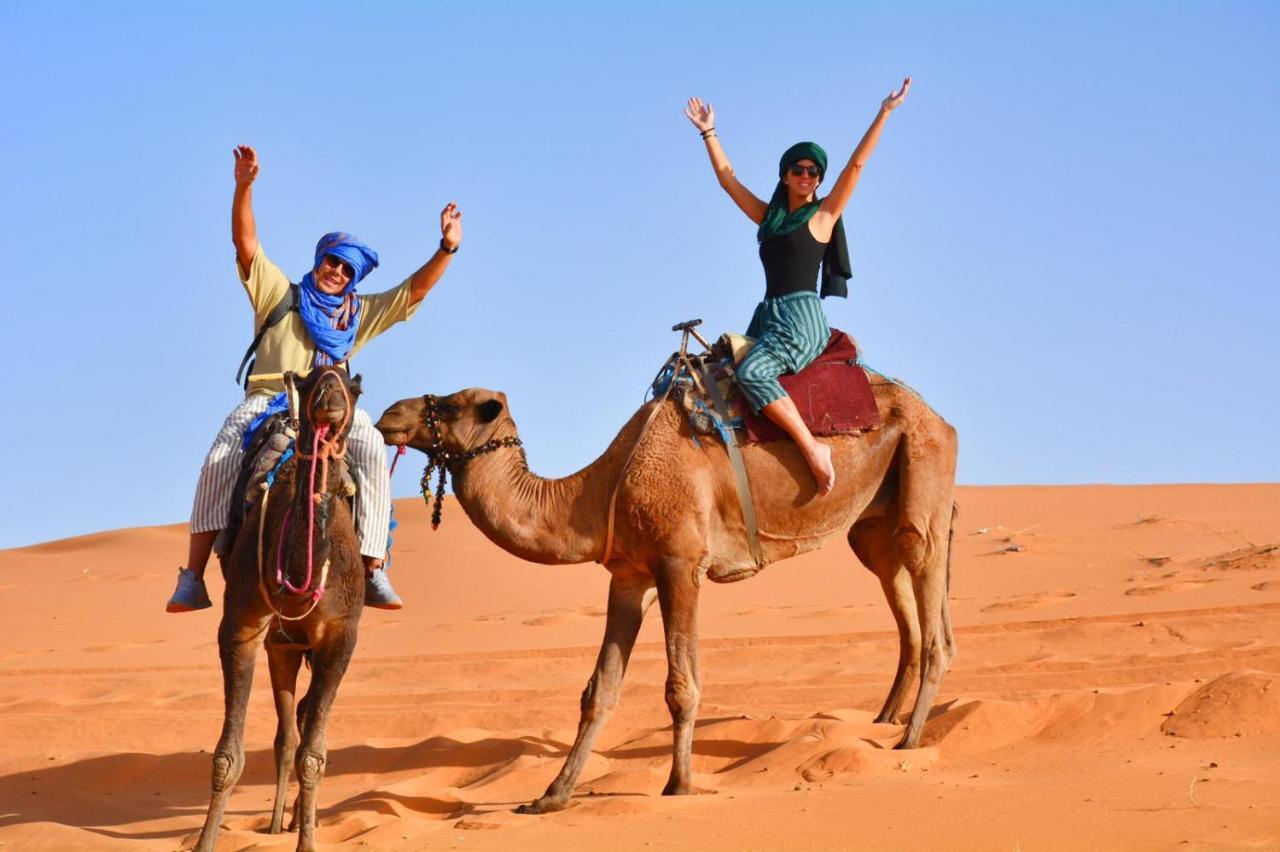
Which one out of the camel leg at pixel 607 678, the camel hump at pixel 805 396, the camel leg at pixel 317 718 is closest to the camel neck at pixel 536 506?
the camel leg at pixel 607 678

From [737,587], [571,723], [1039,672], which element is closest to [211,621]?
[737,587]

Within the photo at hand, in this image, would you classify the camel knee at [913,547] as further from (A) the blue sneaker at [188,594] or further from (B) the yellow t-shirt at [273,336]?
(A) the blue sneaker at [188,594]

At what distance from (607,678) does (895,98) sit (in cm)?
397

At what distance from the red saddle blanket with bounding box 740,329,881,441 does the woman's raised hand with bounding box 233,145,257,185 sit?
3.16m

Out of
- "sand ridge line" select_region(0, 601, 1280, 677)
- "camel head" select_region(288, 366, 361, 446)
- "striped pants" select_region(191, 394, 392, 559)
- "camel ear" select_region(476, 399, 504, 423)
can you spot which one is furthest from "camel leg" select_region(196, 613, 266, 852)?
"sand ridge line" select_region(0, 601, 1280, 677)

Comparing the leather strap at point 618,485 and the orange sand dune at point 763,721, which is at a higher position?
the leather strap at point 618,485

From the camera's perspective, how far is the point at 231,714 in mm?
7254

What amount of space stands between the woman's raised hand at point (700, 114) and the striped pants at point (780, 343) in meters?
1.39

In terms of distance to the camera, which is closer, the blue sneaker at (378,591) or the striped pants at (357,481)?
the striped pants at (357,481)

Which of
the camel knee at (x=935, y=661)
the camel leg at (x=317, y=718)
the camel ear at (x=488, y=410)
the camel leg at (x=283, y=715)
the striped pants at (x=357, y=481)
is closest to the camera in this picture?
the camel leg at (x=317, y=718)

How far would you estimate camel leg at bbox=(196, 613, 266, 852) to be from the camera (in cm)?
712

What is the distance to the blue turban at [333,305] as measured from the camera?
838cm

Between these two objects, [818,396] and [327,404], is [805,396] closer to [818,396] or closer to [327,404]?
[818,396]

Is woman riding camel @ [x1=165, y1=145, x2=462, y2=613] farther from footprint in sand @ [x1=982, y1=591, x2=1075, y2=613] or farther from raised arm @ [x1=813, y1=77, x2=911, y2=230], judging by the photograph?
footprint in sand @ [x1=982, y1=591, x2=1075, y2=613]
